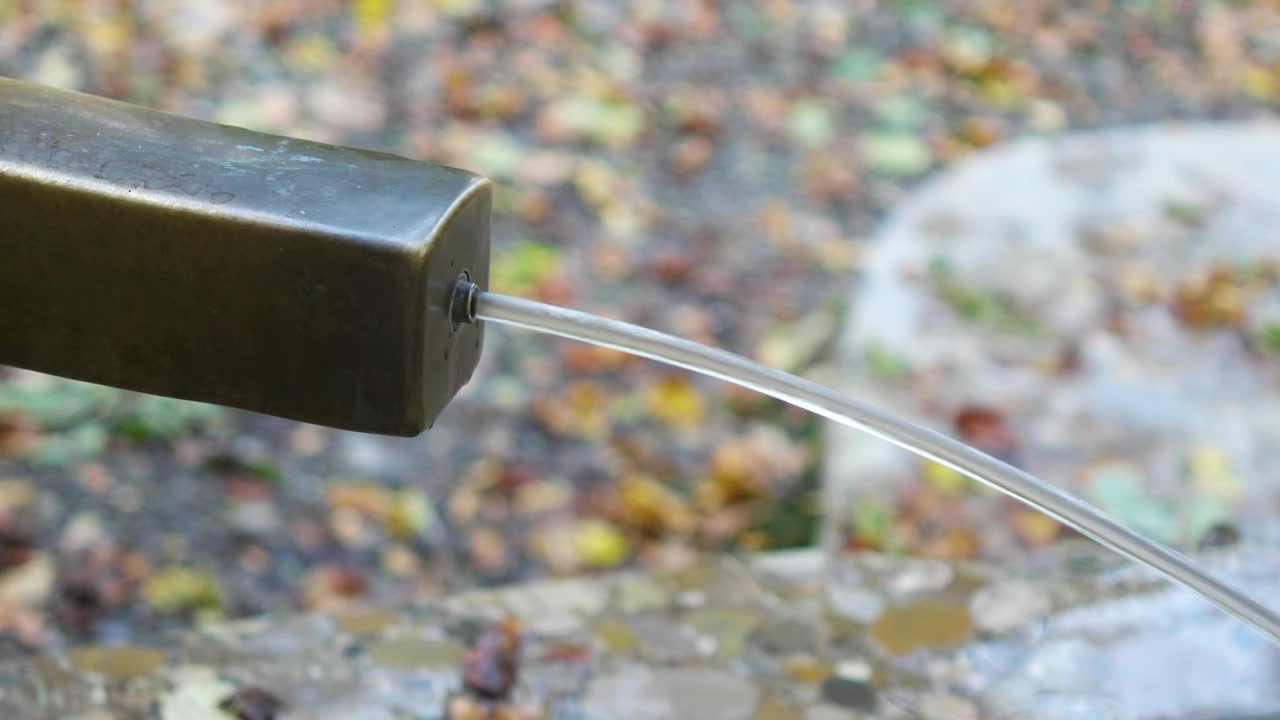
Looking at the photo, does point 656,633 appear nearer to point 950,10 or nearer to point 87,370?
point 87,370

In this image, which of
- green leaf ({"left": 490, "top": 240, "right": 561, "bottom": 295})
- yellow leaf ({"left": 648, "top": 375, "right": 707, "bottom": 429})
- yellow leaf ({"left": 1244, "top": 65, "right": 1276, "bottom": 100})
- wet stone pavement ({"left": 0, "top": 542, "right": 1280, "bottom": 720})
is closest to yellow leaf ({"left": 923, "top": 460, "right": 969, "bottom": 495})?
yellow leaf ({"left": 648, "top": 375, "right": 707, "bottom": 429})

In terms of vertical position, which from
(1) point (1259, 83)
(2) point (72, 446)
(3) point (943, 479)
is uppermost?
(1) point (1259, 83)

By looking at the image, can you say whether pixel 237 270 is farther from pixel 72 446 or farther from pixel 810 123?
pixel 810 123

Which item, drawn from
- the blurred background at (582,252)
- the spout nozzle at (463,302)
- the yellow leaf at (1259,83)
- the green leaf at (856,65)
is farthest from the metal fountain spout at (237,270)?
the yellow leaf at (1259,83)

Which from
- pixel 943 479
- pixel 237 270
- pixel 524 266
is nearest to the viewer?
pixel 237 270

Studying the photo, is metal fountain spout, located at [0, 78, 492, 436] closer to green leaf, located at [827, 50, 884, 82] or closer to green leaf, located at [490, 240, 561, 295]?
green leaf, located at [490, 240, 561, 295]

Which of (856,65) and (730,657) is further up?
(856,65)

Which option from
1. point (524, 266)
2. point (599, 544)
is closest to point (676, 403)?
point (599, 544)

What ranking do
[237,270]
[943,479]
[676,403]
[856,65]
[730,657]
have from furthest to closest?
[856,65]
[676,403]
[943,479]
[730,657]
[237,270]
